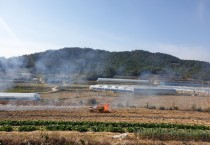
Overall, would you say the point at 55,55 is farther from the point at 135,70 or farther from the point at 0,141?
the point at 0,141

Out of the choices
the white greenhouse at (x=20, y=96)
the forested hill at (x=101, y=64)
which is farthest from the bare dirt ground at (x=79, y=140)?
Result: the forested hill at (x=101, y=64)

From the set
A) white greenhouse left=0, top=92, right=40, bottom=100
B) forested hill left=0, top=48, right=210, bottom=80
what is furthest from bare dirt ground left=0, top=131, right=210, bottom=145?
forested hill left=0, top=48, right=210, bottom=80

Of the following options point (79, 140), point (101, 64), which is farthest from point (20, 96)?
point (101, 64)

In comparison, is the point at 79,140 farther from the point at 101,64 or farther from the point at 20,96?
the point at 101,64

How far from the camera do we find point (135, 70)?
4023 inches

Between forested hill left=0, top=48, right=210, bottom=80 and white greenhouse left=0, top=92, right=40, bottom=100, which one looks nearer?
white greenhouse left=0, top=92, right=40, bottom=100

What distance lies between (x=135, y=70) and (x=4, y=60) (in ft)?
142

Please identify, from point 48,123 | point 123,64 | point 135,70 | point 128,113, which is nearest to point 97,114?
point 128,113

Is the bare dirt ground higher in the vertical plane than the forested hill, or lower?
lower

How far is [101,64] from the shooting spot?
104 meters

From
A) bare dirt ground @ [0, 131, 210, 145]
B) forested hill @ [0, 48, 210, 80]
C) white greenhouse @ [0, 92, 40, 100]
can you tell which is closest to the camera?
bare dirt ground @ [0, 131, 210, 145]

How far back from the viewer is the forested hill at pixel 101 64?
9062 cm

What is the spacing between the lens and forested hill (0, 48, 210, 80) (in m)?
90.6

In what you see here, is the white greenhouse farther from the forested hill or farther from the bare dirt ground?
the forested hill
